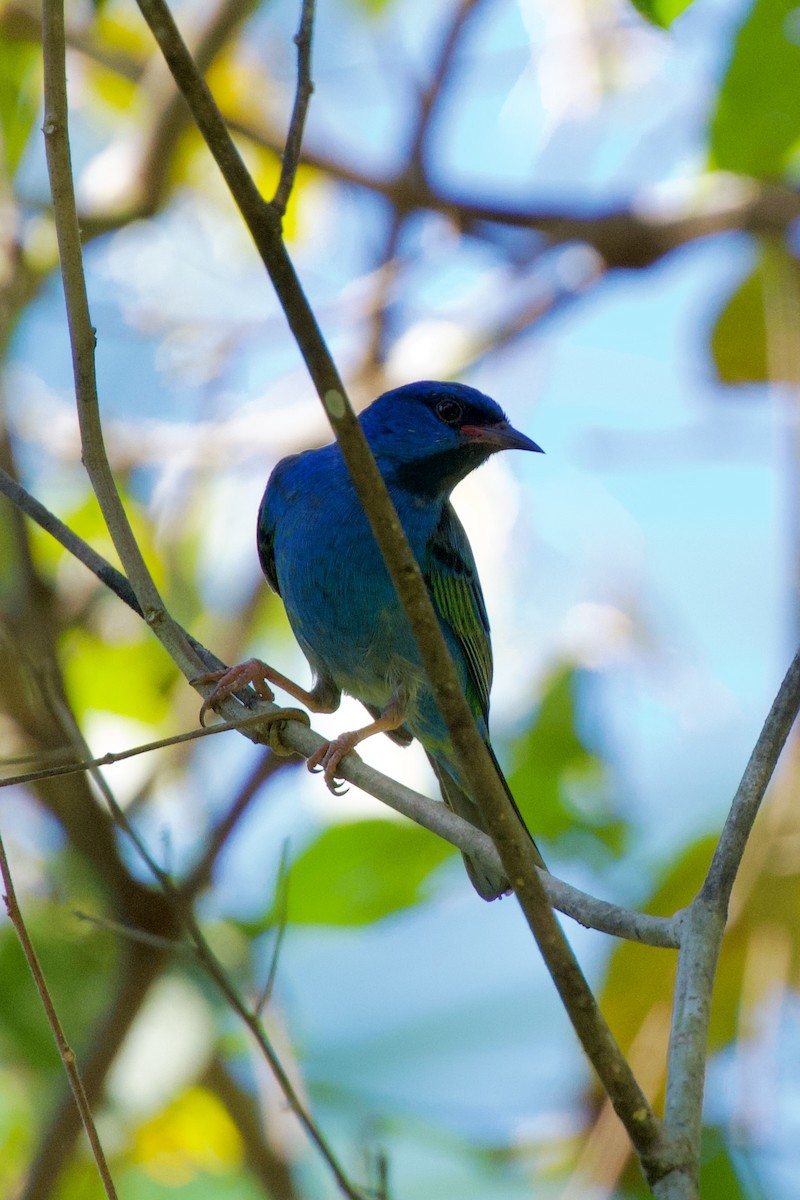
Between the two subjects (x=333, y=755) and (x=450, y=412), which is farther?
(x=450, y=412)

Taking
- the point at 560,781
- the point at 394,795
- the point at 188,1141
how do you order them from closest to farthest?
the point at 394,795
the point at 560,781
the point at 188,1141

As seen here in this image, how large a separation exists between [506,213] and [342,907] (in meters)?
3.13

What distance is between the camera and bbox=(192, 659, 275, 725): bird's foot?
3.61m

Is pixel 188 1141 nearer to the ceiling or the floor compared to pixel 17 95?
nearer to the floor

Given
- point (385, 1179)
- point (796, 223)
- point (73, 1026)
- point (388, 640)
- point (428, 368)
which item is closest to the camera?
point (385, 1179)

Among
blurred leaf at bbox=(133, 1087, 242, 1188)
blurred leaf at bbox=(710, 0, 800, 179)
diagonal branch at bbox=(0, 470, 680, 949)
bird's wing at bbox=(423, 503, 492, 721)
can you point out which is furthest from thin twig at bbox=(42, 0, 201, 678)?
blurred leaf at bbox=(133, 1087, 242, 1188)

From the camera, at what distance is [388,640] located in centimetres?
434

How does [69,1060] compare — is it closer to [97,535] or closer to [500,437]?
[500,437]

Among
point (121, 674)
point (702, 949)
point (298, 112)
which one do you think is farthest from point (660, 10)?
point (121, 674)

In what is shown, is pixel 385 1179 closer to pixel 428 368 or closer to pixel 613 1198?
pixel 613 1198

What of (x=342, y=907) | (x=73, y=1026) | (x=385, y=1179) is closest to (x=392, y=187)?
(x=342, y=907)

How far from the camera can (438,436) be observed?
15.0 feet

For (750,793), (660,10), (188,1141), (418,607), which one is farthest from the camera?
(188,1141)

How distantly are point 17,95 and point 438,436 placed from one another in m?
2.55
